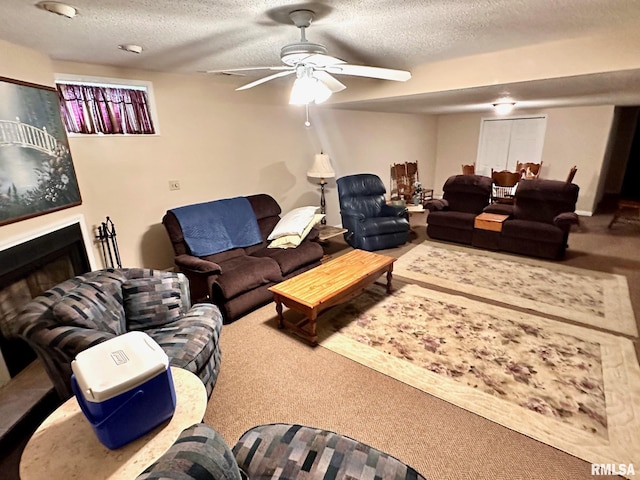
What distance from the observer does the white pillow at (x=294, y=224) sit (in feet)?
12.3

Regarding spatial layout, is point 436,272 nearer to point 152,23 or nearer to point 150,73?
point 152,23

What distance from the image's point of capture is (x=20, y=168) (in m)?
2.21

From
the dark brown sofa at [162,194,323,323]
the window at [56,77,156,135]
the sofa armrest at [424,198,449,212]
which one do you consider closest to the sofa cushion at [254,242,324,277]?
the dark brown sofa at [162,194,323,323]

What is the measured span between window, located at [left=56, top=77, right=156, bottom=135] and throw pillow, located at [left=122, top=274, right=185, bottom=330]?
5.85 feet

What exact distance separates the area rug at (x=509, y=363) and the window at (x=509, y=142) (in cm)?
501

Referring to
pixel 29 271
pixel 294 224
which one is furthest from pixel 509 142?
pixel 29 271

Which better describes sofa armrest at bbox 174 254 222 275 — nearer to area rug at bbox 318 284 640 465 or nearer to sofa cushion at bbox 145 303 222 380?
sofa cushion at bbox 145 303 222 380

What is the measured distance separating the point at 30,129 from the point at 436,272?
401 centimetres

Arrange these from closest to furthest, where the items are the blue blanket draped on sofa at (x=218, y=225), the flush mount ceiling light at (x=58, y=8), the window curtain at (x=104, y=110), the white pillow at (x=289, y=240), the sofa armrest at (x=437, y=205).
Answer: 1. the flush mount ceiling light at (x=58, y=8)
2. the window curtain at (x=104, y=110)
3. the blue blanket draped on sofa at (x=218, y=225)
4. the white pillow at (x=289, y=240)
5. the sofa armrest at (x=437, y=205)

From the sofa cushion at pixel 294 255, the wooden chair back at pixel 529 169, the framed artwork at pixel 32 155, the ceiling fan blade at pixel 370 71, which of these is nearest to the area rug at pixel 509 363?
the sofa cushion at pixel 294 255

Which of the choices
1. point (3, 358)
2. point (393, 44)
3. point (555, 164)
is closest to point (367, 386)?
point (3, 358)

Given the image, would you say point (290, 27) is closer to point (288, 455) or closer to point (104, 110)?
point (104, 110)

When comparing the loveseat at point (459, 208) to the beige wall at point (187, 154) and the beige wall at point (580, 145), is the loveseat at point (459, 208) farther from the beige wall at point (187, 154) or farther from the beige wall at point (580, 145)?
the beige wall at point (580, 145)

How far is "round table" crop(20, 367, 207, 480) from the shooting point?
1.04 meters
